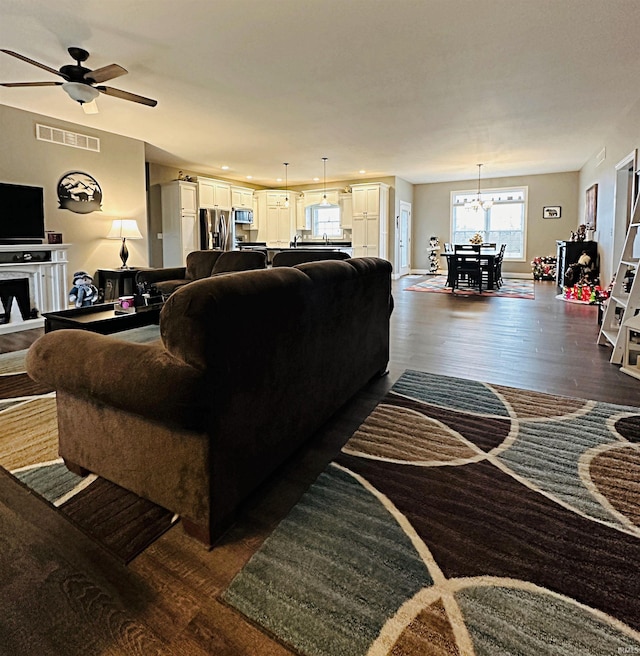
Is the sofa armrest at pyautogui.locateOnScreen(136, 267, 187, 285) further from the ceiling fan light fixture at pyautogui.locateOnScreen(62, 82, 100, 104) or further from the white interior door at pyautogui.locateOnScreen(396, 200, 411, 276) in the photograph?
the white interior door at pyautogui.locateOnScreen(396, 200, 411, 276)

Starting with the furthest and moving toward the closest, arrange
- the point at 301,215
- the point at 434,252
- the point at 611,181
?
the point at 434,252 → the point at 301,215 → the point at 611,181

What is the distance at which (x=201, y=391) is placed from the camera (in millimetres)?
1299

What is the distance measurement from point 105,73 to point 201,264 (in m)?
2.54

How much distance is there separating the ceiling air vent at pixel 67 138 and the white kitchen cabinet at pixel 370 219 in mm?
5848

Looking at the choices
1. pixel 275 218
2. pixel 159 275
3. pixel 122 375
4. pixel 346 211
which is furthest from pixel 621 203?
pixel 275 218

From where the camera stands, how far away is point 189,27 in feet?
10.5

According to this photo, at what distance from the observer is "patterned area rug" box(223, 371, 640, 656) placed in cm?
110

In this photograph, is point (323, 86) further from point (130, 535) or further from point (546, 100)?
point (130, 535)

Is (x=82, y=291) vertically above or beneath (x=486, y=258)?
beneath

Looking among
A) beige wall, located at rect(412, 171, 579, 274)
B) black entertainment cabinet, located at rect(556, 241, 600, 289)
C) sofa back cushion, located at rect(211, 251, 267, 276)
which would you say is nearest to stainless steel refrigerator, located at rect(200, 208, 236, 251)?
sofa back cushion, located at rect(211, 251, 267, 276)

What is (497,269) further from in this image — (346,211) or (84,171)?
(84,171)

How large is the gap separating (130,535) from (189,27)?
3.47 meters

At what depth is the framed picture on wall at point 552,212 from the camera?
10.4 m

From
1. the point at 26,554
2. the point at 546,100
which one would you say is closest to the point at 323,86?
the point at 546,100
